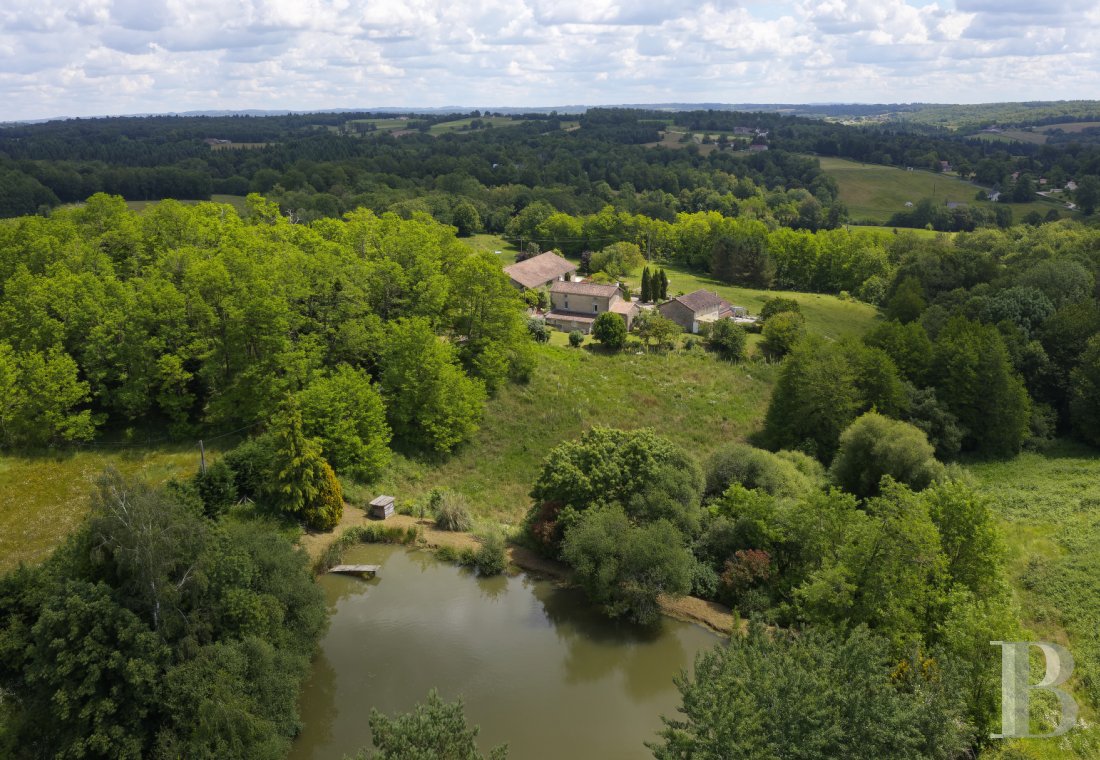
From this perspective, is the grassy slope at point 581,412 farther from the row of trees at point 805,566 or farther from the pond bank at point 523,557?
the row of trees at point 805,566

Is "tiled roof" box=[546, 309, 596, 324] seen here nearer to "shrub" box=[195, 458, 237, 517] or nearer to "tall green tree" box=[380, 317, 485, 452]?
"tall green tree" box=[380, 317, 485, 452]

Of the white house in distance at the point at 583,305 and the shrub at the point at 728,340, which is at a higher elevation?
the white house in distance at the point at 583,305

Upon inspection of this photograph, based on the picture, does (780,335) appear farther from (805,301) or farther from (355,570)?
(355,570)

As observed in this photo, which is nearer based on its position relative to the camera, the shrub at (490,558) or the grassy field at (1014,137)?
the shrub at (490,558)

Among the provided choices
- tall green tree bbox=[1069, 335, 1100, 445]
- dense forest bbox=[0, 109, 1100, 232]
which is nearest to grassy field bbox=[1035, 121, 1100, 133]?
dense forest bbox=[0, 109, 1100, 232]

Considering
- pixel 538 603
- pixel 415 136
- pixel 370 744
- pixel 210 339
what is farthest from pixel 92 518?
pixel 415 136

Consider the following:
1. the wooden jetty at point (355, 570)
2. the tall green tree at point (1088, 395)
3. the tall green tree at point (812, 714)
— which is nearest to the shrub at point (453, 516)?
the wooden jetty at point (355, 570)

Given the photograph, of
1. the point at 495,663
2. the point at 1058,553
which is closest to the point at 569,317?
the point at 1058,553

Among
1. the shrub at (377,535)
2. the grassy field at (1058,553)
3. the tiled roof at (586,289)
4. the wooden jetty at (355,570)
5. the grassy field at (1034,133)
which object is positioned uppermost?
the grassy field at (1034,133)

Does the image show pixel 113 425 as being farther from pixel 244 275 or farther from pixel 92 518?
pixel 92 518
